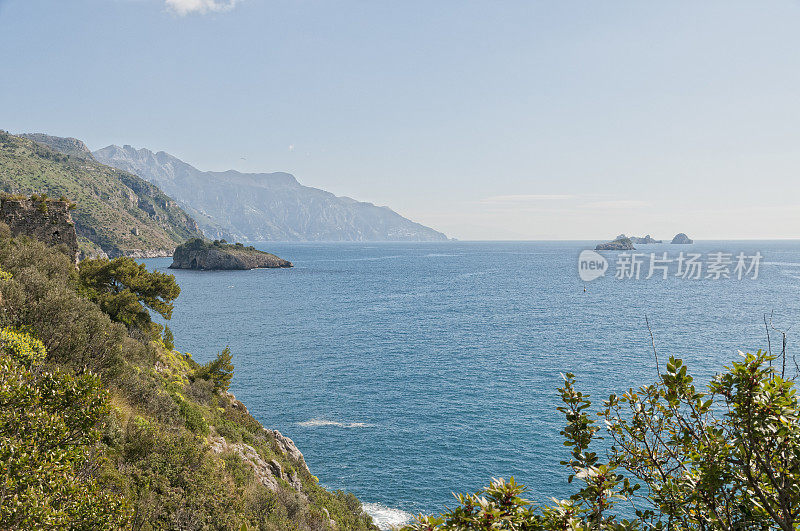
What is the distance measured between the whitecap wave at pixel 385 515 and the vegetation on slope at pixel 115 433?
6.13 ft

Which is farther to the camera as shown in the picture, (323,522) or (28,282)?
(323,522)

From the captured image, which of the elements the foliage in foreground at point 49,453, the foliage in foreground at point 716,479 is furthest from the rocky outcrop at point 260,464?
the foliage in foreground at point 716,479

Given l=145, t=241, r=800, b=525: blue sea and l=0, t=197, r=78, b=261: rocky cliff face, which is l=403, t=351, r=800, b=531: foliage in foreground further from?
l=0, t=197, r=78, b=261: rocky cliff face

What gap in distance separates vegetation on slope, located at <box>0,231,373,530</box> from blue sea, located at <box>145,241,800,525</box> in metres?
7.45

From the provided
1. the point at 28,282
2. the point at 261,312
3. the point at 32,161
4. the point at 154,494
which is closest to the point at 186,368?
the point at 28,282

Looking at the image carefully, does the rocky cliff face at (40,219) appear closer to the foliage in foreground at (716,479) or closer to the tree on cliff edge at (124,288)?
the tree on cliff edge at (124,288)

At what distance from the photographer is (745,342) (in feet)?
195

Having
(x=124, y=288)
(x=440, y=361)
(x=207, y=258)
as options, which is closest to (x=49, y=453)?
(x=124, y=288)

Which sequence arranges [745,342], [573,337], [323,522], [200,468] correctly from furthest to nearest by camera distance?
[573,337] < [745,342] < [323,522] < [200,468]

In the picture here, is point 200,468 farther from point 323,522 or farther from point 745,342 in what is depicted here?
point 745,342

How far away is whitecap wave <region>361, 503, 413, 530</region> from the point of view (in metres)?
27.2

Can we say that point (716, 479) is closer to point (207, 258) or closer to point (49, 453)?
point (49, 453)

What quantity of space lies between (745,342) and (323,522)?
66.9 metres

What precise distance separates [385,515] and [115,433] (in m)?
20.5
